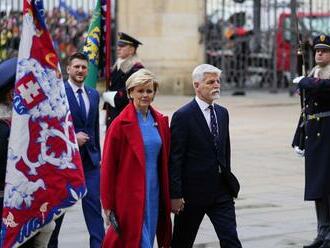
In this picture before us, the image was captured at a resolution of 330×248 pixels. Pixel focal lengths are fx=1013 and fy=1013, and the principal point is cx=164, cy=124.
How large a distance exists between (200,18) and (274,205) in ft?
46.6

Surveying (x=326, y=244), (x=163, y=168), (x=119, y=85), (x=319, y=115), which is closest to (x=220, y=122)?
(x=163, y=168)

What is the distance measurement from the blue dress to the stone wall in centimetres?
1708

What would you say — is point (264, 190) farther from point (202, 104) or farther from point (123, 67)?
point (202, 104)

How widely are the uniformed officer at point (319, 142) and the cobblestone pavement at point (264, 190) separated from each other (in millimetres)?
389

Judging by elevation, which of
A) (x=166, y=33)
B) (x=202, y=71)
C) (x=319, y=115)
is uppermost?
(x=166, y=33)

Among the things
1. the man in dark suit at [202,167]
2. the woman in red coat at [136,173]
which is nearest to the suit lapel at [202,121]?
the man in dark suit at [202,167]

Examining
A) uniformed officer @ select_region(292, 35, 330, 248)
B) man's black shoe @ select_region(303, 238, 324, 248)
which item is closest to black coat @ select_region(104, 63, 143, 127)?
uniformed officer @ select_region(292, 35, 330, 248)

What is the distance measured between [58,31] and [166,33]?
2586 millimetres

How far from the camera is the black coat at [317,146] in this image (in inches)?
341

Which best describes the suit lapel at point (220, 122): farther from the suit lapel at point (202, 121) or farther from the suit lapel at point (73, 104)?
the suit lapel at point (73, 104)

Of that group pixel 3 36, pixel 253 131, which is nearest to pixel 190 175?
pixel 253 131

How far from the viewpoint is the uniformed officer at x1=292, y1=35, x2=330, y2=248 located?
340 inches

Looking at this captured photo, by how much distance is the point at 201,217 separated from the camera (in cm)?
727

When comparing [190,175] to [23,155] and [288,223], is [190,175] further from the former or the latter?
[288,223]
